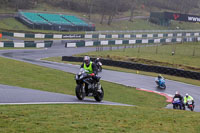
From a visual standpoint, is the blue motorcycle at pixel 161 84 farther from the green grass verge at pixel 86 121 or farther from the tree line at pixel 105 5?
the tree line at pixel 105 5

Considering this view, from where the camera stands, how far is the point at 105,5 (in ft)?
318

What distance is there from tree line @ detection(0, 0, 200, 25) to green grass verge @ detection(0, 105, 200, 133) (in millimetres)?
73910

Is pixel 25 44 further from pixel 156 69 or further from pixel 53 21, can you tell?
pixel 156 69

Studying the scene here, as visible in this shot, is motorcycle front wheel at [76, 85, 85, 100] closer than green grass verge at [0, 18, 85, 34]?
Yes

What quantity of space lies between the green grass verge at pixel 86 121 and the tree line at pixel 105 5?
242 ft

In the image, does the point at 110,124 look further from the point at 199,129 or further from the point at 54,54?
the point at 54,54

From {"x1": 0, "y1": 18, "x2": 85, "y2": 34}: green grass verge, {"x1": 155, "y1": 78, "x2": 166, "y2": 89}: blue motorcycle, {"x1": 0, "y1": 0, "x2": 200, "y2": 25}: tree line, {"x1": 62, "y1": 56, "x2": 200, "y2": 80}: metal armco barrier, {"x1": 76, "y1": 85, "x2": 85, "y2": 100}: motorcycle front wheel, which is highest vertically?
{"x1": 0, "y1": 0, "x2": 200, "y2": 25}: tree line

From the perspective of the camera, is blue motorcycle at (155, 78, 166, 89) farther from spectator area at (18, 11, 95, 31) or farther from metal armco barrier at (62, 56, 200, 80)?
spectator area at (18, 11, 95, 31)

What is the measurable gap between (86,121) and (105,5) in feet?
293

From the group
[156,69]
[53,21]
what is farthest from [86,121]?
[53,21]

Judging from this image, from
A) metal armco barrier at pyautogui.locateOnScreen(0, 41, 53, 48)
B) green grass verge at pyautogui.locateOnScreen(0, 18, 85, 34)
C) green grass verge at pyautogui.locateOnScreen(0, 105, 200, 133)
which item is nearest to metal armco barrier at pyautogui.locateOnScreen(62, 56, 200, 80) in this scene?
metal armco barrier at pyautogui.locateOnScreen(0, 41, 53, 48)

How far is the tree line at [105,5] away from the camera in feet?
284

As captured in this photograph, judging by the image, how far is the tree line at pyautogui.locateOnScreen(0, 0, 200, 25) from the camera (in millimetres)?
86619

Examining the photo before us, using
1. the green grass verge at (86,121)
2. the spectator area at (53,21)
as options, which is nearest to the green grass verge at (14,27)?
the spectator area at (53,21)
